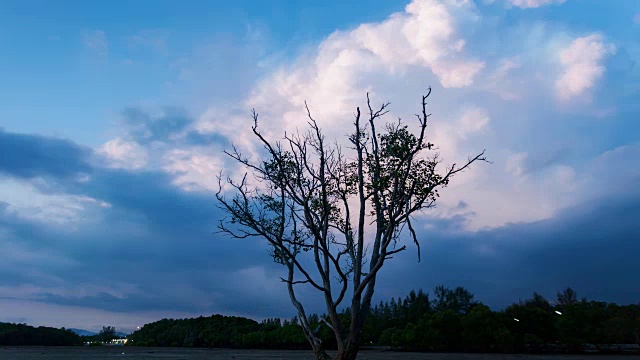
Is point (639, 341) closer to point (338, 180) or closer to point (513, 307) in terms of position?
point (513, 307)

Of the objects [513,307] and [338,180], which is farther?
[513,307]

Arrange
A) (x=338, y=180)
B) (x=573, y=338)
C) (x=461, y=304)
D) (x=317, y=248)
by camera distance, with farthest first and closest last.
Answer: (x=461, y=304) < (x=573, y=338) < (x=338, y=180) < (x=317, y=248)

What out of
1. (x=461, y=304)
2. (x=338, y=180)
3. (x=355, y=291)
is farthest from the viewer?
(x=461, y=304)

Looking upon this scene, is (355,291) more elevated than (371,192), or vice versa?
(371,192)

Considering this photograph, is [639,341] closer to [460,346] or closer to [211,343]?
[460,346]

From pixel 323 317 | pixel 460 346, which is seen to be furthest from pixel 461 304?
pixel 323 317

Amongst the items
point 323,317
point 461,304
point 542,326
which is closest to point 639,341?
point 542,326

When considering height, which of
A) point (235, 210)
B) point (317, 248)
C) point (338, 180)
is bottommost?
point (317, 248)

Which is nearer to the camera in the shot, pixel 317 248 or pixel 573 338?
pixel 317 248

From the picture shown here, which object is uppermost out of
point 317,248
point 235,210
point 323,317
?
point 235,210

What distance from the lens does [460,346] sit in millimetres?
102062

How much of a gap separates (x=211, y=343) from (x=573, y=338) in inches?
4148

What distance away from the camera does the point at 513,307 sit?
101m

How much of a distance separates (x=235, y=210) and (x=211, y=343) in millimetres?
155178
